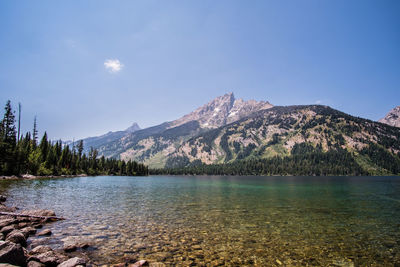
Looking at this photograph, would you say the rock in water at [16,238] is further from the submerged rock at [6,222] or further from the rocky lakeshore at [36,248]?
the submerged rock at [6,222]

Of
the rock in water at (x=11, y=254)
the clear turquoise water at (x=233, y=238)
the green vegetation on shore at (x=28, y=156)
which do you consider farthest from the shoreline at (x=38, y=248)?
the green vegetation on shore at (x=28, y=156)

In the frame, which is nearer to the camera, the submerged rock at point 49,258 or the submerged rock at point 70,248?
the submerged rock at point 49,258

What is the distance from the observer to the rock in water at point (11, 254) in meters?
11.0

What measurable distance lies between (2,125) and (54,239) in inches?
4361

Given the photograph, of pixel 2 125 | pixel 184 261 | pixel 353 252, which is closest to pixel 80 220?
pixel 184 261

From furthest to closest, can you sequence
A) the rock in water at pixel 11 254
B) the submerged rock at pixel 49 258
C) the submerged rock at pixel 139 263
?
the submerged rock at pixel 139 263 < the submerged rock at pixel 49 258 < the rock in water at pixel 11 254

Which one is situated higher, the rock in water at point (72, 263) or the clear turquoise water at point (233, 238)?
the rock in water at point (72, 263)

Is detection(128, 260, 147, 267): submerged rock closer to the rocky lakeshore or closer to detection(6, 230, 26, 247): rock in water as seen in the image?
the rocky lakeshore

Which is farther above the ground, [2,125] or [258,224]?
[2,125]

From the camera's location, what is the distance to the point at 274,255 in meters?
16.0

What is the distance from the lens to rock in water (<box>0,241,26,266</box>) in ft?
36.0

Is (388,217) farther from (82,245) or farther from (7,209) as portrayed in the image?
(7,209)

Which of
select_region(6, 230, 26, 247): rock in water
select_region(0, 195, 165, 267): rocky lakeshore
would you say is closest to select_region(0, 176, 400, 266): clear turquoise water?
select_region(0, 195, 165, 267): rocky lakeshore

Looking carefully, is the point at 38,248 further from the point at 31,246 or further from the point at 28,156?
the point at 28,156
